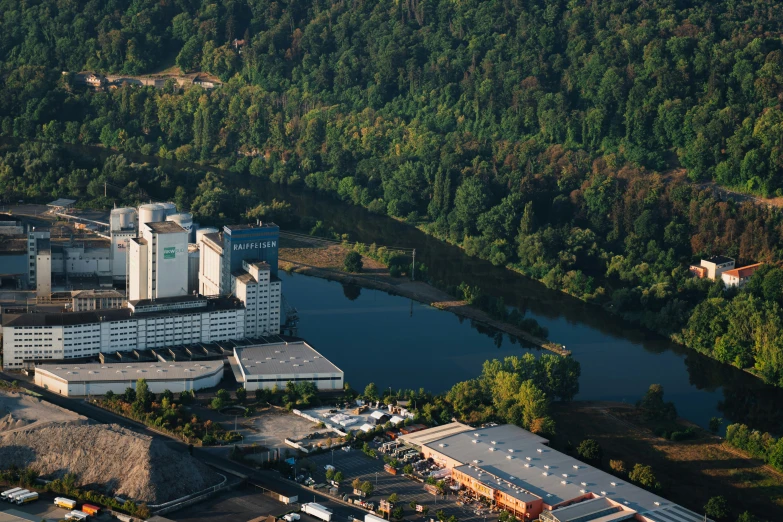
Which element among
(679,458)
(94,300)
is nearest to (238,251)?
(94,300)

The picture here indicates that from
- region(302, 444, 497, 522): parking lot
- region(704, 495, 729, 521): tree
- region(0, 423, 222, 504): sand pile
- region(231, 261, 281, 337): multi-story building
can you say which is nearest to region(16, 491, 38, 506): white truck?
region(0, 423, 222, 504): sand pile

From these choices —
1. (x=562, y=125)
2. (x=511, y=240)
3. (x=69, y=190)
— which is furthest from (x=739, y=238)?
(x=69, y=190)

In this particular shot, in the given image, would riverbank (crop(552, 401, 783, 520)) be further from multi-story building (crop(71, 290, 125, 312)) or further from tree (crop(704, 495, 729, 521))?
multi-story building (crop(71, 290, 125, 312))

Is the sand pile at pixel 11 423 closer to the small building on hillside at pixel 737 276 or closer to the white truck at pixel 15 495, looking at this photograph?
the white truck at pixel 15 495

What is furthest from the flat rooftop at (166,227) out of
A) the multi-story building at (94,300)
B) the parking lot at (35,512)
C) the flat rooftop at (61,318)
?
the parking lot at (35,512)

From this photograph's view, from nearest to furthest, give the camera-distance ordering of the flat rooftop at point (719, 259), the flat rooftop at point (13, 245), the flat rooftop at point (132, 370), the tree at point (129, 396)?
the tree at point (129, 396)
the flat rooftop at point (132, 370)
the flat rooftop at point (13, 245)
the flat rooftop at point (719, 259)

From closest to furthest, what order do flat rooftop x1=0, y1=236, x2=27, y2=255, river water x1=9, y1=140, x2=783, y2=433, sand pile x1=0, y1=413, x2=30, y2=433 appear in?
sand pile x1=0, y1=413, x2=30, y2=433 < river water x1=9, y1=140, x2=783, y2=433 < flat rooftop x1=0, y1=236, x2=27, y2=255
